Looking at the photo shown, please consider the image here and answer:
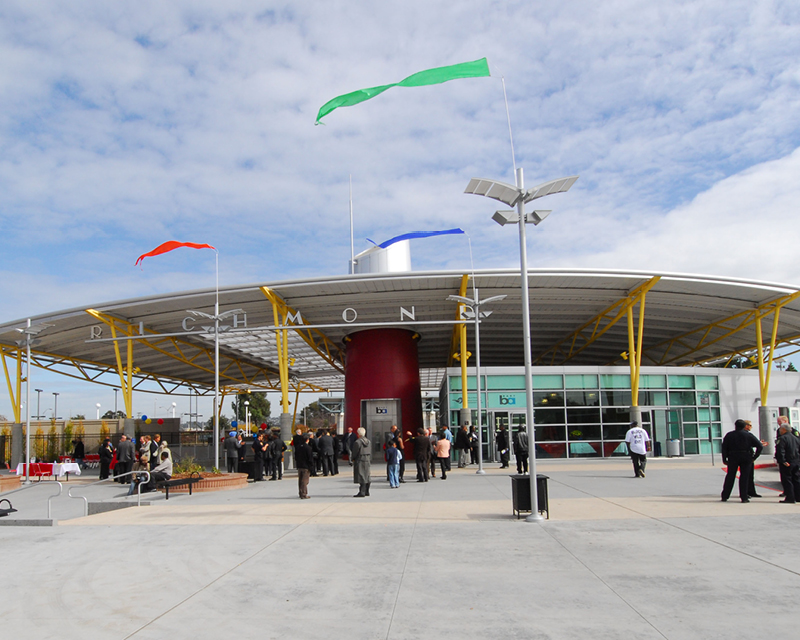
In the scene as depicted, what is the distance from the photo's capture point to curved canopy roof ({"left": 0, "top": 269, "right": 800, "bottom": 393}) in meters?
25.7

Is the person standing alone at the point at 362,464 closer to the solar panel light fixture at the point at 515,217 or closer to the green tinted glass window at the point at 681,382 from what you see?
the solar panel light fixture at the point at 515,217

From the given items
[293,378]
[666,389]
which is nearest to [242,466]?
[666,389]

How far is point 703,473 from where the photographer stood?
1811cm

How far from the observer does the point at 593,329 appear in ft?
119

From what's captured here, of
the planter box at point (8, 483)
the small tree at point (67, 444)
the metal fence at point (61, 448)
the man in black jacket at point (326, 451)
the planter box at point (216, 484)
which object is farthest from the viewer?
the small tree at point (67, 444)

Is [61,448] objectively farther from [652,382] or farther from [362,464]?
[652,382]

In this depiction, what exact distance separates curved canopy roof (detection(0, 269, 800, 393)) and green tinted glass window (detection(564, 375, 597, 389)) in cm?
304

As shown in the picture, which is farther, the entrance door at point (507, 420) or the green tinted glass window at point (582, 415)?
the green tinted glass window at point (582, 415)

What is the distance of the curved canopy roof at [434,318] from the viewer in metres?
25.7

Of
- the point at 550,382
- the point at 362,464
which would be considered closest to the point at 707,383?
the point at 550,382

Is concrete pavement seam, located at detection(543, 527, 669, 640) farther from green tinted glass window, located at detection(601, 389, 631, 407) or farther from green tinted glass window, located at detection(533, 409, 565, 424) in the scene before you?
green tinted glass window, located at detection(601, 389, 631, 407)

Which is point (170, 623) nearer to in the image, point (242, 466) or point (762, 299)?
point (242, 466)

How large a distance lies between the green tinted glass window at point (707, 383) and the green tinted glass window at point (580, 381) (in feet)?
17.3

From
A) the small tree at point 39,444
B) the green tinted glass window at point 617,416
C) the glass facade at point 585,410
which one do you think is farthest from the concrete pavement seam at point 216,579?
the small tree at point 39,444
